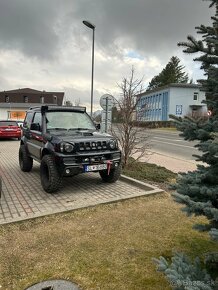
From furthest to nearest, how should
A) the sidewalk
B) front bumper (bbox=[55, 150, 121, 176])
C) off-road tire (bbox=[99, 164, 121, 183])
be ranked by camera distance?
1. the sidewalk
2. off-road tire (bbox=[99, 164, 121, 183])
3. front bumper (bbox=[55, 150, 121, 176])

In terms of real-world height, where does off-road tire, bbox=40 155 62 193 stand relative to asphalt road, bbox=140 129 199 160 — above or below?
above

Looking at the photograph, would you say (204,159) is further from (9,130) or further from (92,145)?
(9,130)

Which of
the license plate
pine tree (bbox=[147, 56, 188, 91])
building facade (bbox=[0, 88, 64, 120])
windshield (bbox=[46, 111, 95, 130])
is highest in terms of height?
pine tree (bbox=[147, 56, 188, 91])

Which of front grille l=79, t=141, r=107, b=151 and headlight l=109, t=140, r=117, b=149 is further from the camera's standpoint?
headlight l=109, t=140, r=117, b=149

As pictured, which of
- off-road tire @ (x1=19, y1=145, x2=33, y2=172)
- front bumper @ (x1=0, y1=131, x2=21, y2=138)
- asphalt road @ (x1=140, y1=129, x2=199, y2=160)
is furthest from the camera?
front bumper @ (x1=0, y1=131, x2=21, y2=138)

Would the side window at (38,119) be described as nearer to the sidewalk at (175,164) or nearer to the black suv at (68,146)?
the black suv at (68,146)

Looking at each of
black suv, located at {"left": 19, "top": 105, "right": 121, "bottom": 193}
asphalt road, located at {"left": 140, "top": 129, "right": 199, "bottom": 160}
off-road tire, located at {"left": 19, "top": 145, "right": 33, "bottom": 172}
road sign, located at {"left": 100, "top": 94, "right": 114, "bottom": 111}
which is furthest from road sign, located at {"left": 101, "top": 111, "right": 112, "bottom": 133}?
off-road tire, located at {"left": 19, "top": 145, "right": 33, "bottom": 172}

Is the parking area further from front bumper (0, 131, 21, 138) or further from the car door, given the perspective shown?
front bumper (0, 131, 21, 138)

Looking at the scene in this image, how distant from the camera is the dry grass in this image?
11.1 feet

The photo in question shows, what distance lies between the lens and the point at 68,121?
25.7ft

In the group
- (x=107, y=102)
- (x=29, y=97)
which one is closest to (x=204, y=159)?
(x=107, y=102)

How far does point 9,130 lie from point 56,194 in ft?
58.5

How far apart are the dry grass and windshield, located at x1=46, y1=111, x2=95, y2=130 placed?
8.87 ft

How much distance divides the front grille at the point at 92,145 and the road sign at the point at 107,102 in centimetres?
385
